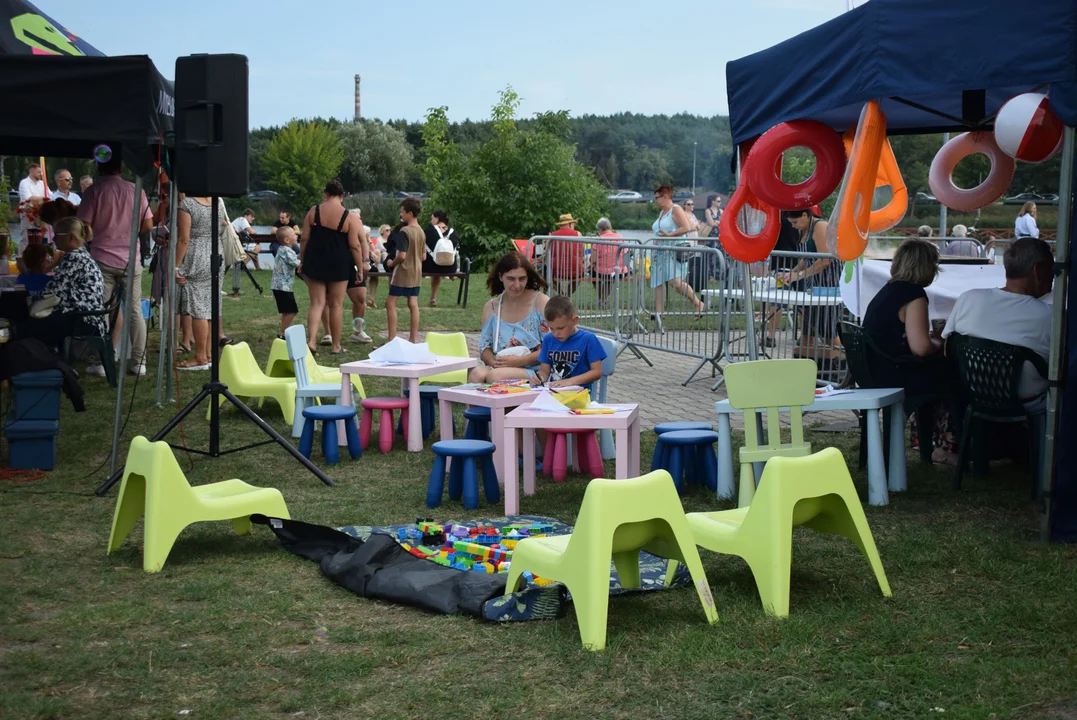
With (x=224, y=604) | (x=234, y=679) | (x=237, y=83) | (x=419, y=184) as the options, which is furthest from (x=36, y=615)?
(x=419, y=184)

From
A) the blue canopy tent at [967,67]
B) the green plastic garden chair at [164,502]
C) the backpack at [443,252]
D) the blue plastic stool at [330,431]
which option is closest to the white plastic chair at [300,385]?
the blue plastic stool at [330,431]

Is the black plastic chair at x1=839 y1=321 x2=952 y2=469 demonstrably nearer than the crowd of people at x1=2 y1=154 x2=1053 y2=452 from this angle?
No

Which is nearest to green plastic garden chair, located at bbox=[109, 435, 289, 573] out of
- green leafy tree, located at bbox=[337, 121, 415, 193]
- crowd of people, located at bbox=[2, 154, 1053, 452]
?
crowd of people, located at bbox=[2, 154, 1053, 452]

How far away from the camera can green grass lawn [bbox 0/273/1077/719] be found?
3850mm

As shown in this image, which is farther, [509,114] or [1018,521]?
[509,114]

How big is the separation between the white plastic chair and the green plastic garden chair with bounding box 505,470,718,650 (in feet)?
14.2

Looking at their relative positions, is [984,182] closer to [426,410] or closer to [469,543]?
[426,410]

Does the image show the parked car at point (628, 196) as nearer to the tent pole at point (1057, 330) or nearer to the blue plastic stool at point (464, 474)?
the blue plastic stool at point (464, 474)

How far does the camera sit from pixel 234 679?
408cm

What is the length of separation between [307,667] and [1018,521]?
154 inches

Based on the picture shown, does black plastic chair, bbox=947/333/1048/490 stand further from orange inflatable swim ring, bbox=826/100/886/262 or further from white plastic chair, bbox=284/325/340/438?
white plastic chair, bbox=284/325/340/438

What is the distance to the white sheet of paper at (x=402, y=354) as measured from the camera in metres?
8.59

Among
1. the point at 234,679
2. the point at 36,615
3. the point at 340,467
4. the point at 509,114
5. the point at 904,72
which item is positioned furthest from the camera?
the point at 509,114

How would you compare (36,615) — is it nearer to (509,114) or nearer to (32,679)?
(32,679)
